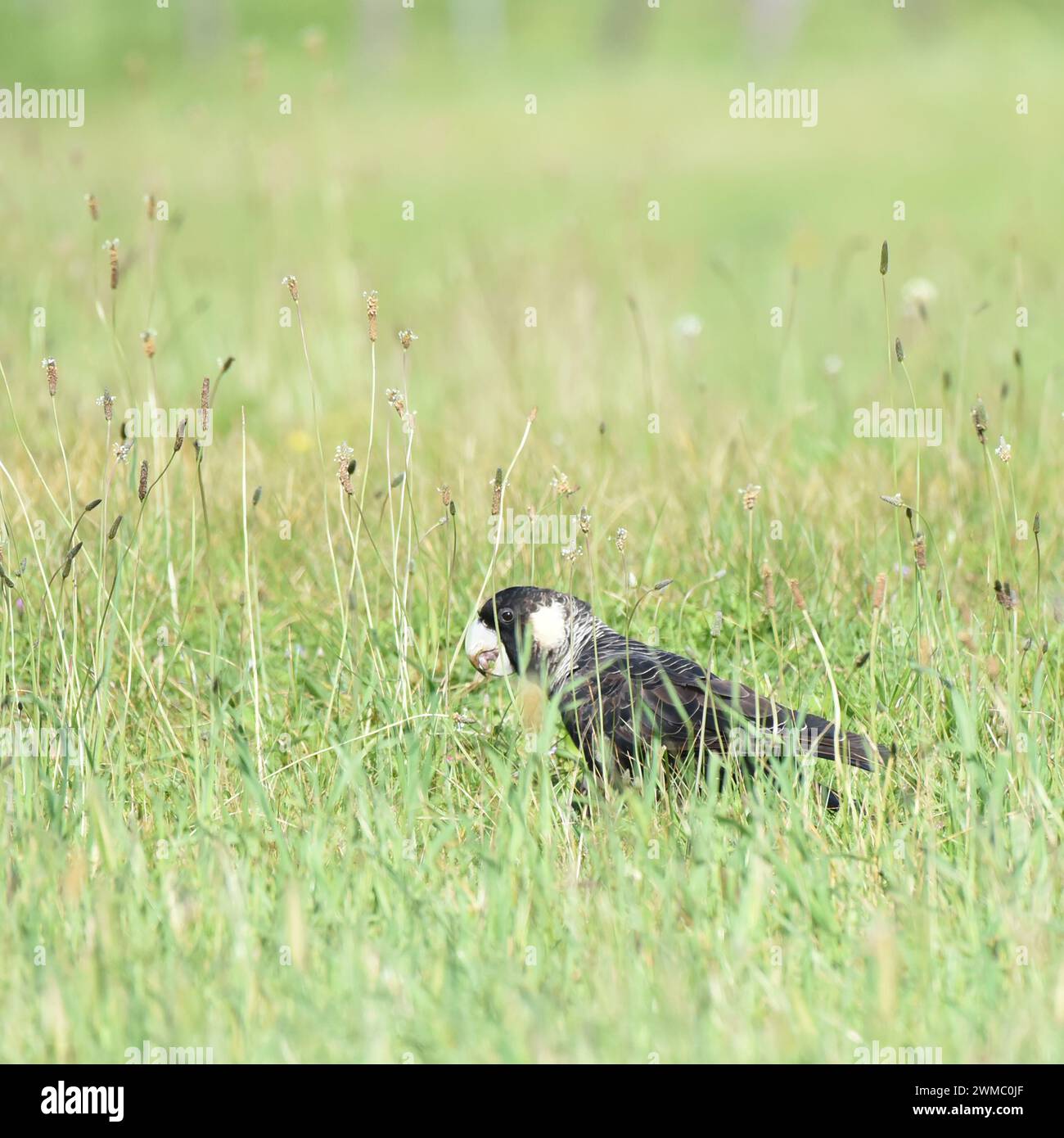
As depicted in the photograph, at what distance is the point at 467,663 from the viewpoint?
4.14 meters

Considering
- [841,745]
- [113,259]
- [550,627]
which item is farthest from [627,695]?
[113,259]

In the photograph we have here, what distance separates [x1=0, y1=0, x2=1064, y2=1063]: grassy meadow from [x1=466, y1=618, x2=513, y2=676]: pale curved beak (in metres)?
0.12

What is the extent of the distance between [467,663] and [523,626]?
43 centimetres

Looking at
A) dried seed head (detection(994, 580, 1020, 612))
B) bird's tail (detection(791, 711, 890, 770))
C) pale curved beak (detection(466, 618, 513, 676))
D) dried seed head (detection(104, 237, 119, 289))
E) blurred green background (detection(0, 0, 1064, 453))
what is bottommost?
bird's tail (detection(791, 711, 890, 770))

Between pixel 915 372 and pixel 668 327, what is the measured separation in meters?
2.11

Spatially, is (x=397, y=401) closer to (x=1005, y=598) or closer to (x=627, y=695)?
(x=627, y=695)

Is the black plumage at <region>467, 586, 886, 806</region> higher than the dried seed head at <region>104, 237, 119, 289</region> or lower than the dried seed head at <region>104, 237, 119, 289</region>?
lower

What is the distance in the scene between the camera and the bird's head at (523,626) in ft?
12.2

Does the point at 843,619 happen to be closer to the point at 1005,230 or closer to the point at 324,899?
the point at 324,899

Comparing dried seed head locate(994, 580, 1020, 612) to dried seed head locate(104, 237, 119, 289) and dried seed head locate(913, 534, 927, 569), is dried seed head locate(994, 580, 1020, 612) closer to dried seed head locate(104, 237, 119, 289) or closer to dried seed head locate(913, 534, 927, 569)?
dried seed head locate(913, 534, 927, 569)

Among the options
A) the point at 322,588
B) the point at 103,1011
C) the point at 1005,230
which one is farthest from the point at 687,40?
the point at 103,1011

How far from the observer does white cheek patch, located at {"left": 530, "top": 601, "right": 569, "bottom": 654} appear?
3725 mm

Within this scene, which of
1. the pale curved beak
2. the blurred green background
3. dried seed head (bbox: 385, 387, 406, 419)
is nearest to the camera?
dried seed head (bbox: 385, 387, 406, 419)

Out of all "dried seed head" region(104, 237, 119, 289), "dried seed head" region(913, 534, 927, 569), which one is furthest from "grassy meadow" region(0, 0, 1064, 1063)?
"dried seed head" region(104, 237, 119, 289)
